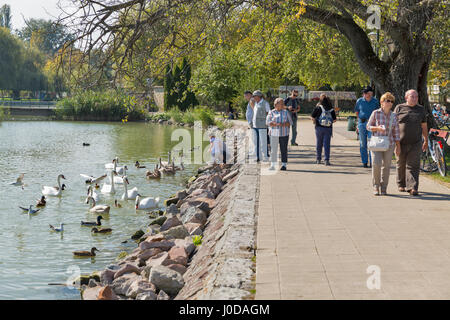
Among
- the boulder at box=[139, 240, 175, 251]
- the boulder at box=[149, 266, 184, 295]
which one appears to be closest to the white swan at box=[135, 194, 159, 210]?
the boulder at box=[139, 240, 175, 251]

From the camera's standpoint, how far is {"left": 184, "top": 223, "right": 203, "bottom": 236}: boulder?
10.2m

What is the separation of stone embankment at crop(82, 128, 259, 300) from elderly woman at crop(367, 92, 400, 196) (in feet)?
7.38

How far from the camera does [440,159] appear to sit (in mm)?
12719

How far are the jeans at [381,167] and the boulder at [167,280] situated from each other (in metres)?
4.48

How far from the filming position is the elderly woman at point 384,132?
1016 centimetres

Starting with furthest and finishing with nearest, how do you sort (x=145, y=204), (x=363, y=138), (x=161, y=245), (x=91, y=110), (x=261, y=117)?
(x=91, y=110), (x=261, y=117), (x=145, y=204), (x=363, y=138), (x=161, y=245)

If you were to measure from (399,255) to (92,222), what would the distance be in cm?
811

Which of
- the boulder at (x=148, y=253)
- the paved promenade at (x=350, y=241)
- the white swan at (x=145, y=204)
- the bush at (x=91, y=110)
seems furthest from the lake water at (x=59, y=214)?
the bush at (x=91, y=110)

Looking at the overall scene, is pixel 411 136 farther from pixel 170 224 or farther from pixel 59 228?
pixel 59 228

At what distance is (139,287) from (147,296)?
1.22ft

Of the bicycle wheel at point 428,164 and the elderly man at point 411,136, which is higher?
the elderly man at point 411,136

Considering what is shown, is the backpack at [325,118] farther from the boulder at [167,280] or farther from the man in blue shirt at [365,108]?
the boulder at [167,280]

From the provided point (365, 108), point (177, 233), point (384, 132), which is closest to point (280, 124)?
point (365, 108)
